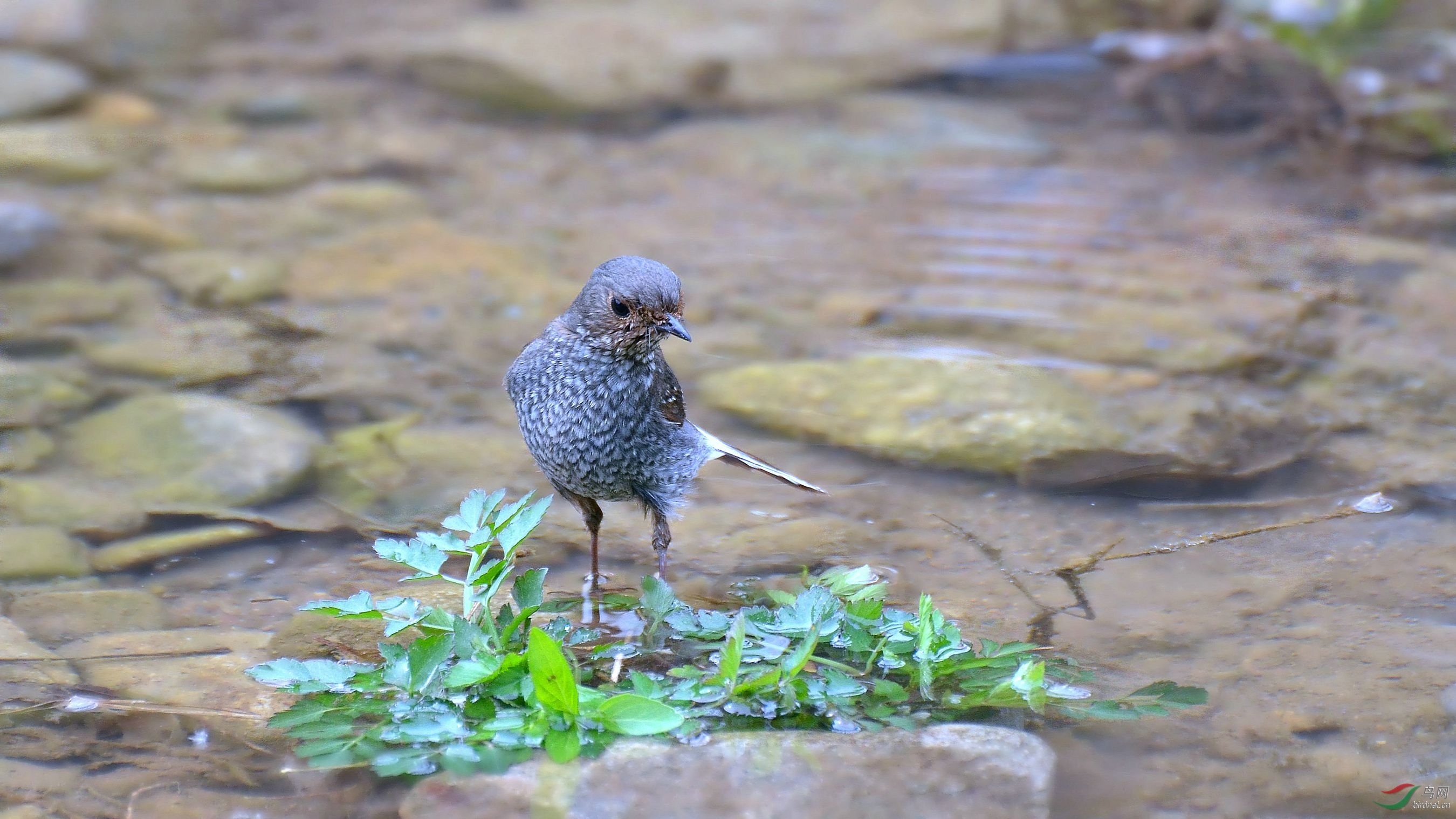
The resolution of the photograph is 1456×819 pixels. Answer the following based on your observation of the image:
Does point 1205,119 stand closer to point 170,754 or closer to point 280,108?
point 280,108

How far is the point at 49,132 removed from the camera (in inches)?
319

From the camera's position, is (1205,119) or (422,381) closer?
(422,381)

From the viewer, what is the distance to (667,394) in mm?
4469

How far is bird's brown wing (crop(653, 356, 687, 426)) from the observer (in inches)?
173

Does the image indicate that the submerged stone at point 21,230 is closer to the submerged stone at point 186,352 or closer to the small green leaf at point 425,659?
the submerged stone at point 186,352

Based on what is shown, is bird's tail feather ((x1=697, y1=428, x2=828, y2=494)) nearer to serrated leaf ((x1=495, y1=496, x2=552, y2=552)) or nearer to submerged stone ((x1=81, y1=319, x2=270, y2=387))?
serrated leaf ((x1=495, y1=496, x2=552, y2=552))

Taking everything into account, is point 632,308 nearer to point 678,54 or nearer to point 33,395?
point 33,395

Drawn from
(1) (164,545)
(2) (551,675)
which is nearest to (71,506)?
(1) (164,545)

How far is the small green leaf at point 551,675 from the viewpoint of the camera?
128 inches

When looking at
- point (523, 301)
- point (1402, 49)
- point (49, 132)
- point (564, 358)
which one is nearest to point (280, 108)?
point (49, 132)

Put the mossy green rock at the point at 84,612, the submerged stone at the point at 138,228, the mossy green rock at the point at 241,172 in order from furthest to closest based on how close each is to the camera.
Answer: the mossy green rock at the point at 241,172 < the submerged stone at the point at 138,228 < the mossy green rock at the point at 84,612

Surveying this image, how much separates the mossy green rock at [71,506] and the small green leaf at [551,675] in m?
2.04

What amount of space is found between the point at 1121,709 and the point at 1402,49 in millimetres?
7602

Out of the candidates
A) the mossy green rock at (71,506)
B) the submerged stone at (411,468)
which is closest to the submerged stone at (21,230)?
the mossy green rock at (71,506)
